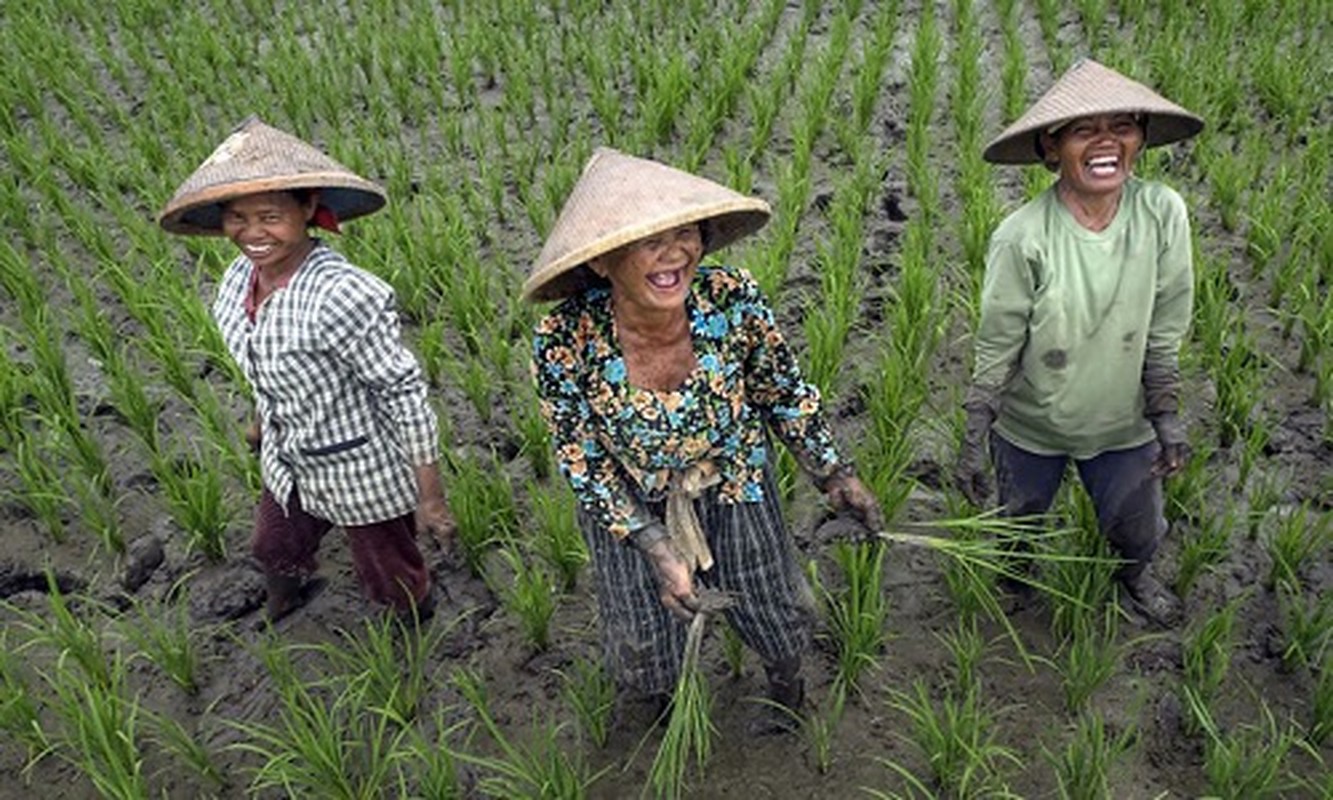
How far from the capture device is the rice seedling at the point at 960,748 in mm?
1810

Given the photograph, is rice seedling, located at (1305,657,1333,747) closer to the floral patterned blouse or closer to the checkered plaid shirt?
the floral patterned blouse

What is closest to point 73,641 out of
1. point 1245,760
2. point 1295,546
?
point 1245,760

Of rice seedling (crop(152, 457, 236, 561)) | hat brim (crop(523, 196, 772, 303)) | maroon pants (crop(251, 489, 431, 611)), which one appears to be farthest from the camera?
rice seedling (crop(152, 457, 236, 561))

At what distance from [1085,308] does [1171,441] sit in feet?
1.03

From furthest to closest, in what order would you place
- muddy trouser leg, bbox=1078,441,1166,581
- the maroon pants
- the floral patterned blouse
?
the maroon pants → muddy trouser leg, bbox=1078,441,1166,581 → the floral patterned blouse

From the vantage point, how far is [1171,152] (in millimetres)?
3736

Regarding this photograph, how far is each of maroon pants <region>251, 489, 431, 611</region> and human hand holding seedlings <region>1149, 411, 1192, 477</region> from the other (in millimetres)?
1458

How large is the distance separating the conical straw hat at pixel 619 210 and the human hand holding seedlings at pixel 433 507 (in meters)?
0.52

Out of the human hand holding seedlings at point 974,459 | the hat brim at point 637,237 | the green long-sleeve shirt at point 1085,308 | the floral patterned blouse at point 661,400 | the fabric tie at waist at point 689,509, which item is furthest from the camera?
the human hand holding seedlings at point 974,459

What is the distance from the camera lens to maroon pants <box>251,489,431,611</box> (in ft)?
6.95

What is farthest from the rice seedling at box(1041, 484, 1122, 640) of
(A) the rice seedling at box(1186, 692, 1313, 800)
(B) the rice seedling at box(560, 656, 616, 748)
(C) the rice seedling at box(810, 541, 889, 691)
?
(B) the rice seedling at box(560, 656, 616, 748)

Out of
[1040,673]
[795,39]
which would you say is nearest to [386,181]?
[795,39]

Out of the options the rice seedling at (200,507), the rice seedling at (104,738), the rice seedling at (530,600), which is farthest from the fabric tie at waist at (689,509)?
the rice seedling at (200,507)

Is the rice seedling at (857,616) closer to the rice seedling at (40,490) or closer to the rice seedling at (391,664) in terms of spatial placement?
the rice seedling at (391,664)
